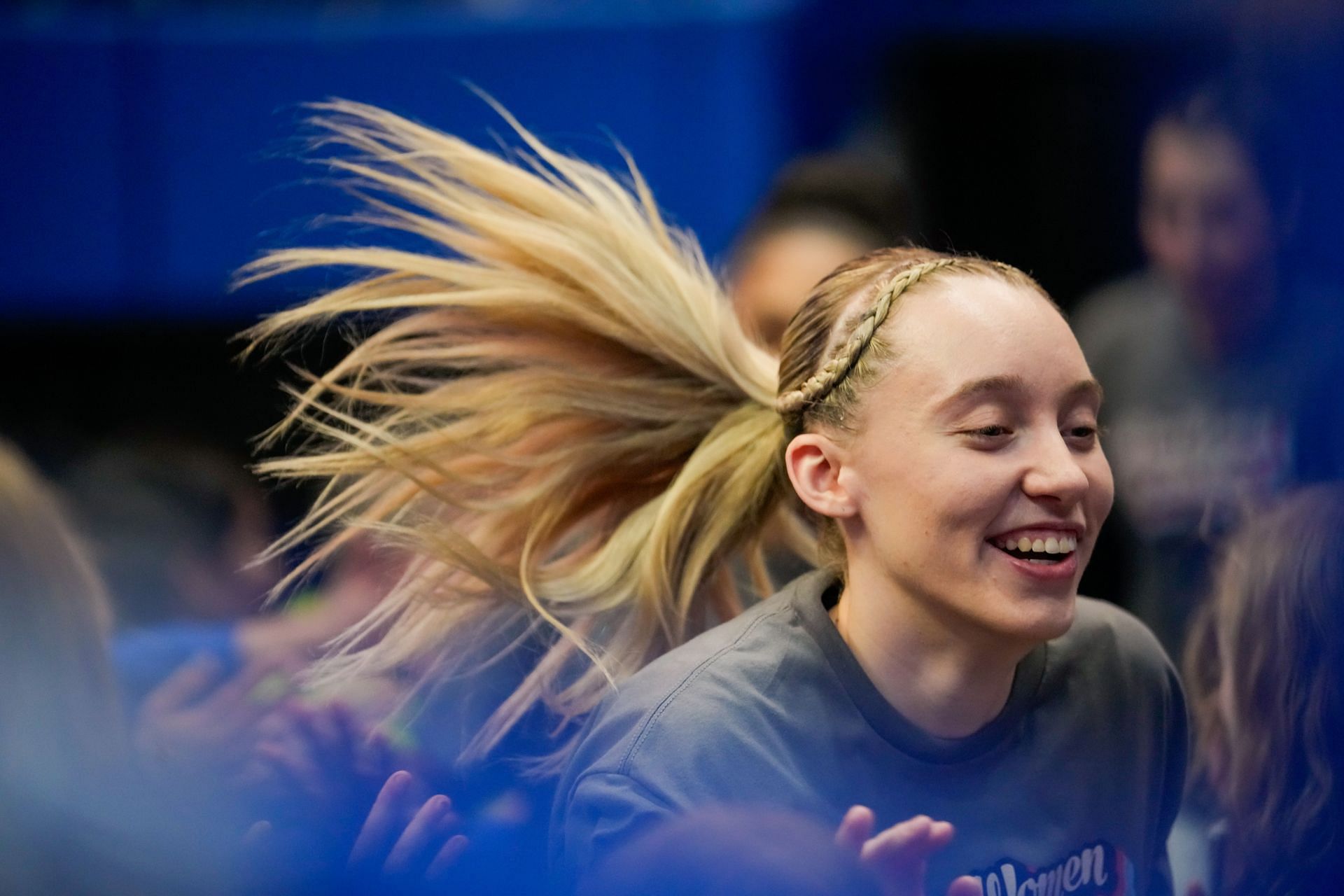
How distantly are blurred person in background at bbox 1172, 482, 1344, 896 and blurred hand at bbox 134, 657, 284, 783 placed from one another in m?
0.79

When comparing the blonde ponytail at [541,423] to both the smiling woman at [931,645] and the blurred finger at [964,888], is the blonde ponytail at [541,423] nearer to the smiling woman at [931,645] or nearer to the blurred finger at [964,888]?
the smiling woman at [931,645]

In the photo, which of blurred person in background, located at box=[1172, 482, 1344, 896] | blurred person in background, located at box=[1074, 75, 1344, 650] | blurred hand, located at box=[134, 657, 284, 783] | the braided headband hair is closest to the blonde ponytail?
blurred hand, located at box=[134, 657, 284, 783]

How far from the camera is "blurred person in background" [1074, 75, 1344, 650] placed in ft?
6.06

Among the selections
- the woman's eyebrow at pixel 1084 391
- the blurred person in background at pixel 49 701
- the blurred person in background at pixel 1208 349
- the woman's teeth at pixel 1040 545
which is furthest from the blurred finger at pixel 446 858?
the blurred person in background at pixel 1208 349

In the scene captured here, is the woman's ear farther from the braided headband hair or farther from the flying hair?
the flying hair

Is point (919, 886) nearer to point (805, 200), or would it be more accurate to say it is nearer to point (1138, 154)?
point (805, 200)

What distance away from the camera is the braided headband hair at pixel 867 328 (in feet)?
4.18

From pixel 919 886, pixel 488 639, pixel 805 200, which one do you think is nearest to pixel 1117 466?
pixel 805 200

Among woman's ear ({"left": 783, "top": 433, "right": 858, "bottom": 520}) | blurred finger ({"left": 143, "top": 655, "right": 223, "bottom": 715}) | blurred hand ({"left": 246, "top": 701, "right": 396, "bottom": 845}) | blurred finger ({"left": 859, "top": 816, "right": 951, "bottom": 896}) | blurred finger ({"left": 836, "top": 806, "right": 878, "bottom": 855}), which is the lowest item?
blurred finger ({"left": 859, "top": 816, "right": 951, "bottom": 896})

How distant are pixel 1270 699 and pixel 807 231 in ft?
3.46

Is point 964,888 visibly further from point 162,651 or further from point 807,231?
point 807,231

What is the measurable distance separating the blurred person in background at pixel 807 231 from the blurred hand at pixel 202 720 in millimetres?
734

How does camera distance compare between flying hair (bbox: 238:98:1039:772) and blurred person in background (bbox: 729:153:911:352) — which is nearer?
flying hair (bbox: 238:98:1039:772)

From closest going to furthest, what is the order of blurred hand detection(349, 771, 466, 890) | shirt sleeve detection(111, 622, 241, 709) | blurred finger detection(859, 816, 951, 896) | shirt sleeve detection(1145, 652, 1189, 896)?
blurred finger detection(859, 816, 951, 896) < blurred hand detection(349, 771, 466, 890) < shirt sleeve detection(1145, 652, 1189, 896) < shirt sleeve detection(111, 622, 241, 709)
